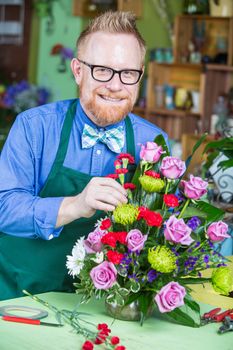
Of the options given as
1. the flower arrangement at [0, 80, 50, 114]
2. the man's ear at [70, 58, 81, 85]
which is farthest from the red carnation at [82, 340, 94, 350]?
the flower arrangement at [0, 80, 50, 114]

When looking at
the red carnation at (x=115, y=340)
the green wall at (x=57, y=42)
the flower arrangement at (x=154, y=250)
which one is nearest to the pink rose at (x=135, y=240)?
the flower arrangement at (x=154, y=250)

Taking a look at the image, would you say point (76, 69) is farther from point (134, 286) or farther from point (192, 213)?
point (134, 286)

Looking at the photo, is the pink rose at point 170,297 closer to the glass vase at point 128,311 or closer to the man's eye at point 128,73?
the glass vase at point 128,311

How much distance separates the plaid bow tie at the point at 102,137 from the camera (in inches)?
98.7

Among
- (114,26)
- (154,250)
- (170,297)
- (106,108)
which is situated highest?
(114,26)

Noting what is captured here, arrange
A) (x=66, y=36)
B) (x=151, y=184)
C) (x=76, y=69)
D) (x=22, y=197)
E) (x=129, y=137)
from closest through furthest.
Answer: (x=151, y=184) → (x=22, y=197) → (x=76, y=69) → (x=129, y=137) → (x=66, y=36)

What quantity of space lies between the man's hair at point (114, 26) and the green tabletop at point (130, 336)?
2.81ft

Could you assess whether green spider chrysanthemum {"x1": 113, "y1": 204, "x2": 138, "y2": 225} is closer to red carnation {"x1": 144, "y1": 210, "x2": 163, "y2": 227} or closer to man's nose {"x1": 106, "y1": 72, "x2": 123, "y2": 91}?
red carnation {"x1": 144, "y1": 210, "x2": 163, "y2": 227}

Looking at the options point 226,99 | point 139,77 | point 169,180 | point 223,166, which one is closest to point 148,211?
point 169,180

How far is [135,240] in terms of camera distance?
1.85 m

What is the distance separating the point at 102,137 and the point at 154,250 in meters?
0.71

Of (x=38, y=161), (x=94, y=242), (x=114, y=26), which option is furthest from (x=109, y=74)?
(x=94, y=242)

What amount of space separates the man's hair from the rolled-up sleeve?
13.8 inches

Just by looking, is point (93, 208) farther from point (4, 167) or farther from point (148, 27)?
point (148, 27)
